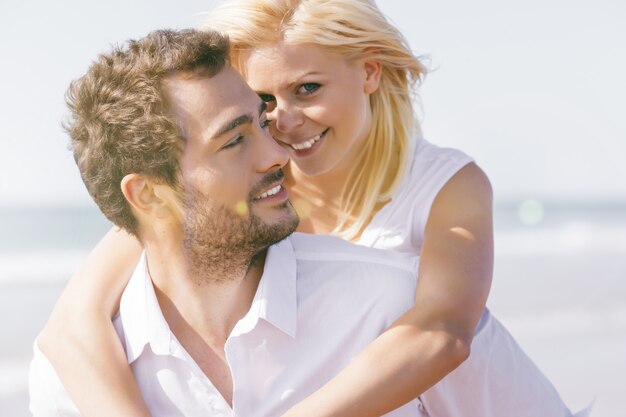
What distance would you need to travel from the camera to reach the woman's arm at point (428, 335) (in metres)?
2.53

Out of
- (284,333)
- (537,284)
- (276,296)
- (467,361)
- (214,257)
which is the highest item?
(214,257)

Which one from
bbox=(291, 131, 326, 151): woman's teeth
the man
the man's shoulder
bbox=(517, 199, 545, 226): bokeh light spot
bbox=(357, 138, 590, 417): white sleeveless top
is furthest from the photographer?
bbox=(517, 199, 545, 226): bokeh light spot

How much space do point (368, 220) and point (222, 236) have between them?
130 cm

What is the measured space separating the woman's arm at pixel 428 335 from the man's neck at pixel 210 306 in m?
0.30

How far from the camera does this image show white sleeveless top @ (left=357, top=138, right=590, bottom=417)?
302 cm

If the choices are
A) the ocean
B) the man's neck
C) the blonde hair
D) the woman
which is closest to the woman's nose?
the woman

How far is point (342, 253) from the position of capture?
280cm

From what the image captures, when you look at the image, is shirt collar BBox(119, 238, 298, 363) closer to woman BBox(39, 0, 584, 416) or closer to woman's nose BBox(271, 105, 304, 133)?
woman BBox(39, 0, 584, 416)

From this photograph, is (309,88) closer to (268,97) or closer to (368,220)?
(268,97)

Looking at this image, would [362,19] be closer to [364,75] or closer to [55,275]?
[364,75]

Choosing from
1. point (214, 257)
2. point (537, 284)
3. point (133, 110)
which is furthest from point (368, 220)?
point (537, 284)

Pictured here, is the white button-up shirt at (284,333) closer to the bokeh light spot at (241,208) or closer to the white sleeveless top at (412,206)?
the bokeh light spot at (241,208)

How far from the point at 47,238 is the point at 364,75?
51.3 ft

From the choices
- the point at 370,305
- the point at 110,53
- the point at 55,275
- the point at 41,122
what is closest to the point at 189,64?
the point at 110,53
